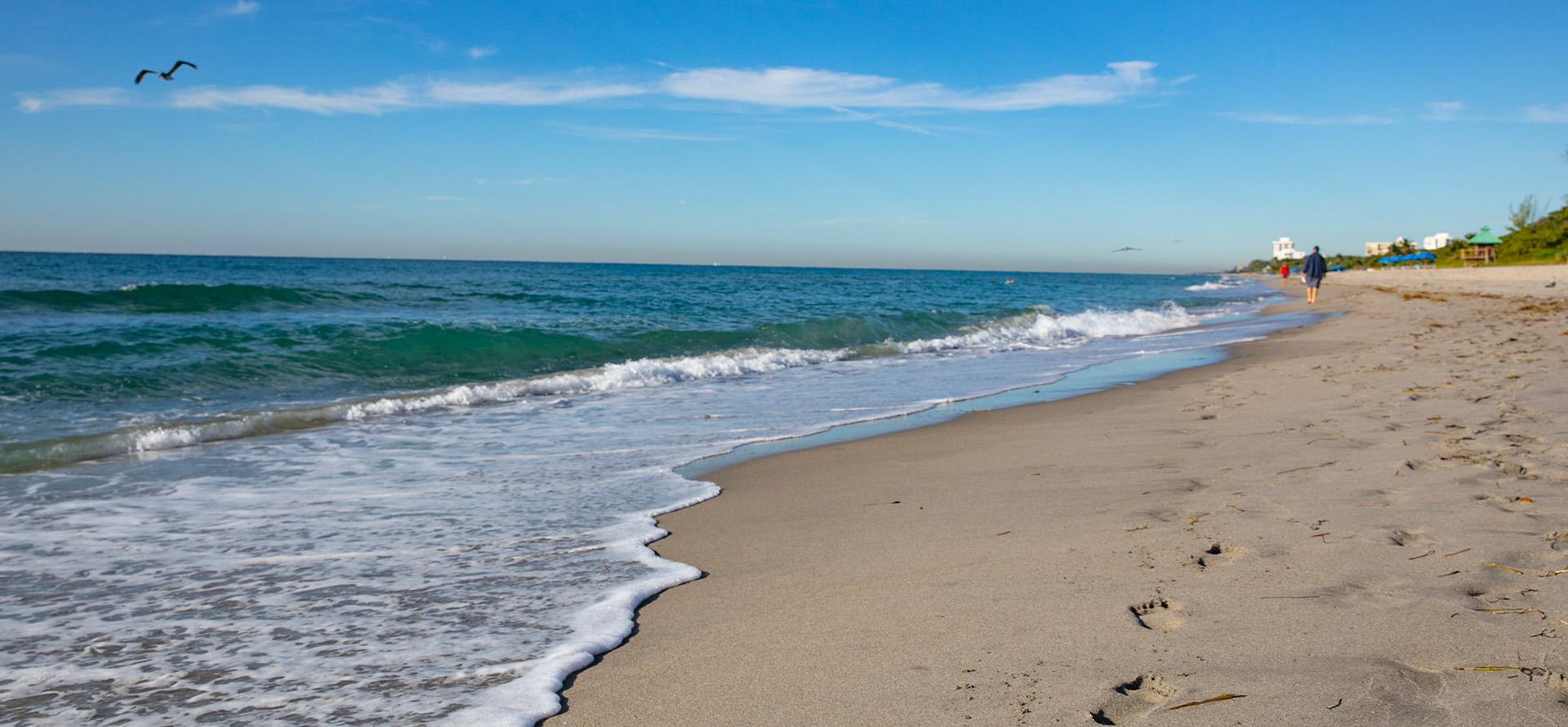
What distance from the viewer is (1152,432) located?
6.23 meters

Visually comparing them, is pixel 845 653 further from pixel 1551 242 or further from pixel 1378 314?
pixel 1551 242

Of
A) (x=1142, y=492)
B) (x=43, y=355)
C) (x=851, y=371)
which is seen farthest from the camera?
(x=851, y=371)

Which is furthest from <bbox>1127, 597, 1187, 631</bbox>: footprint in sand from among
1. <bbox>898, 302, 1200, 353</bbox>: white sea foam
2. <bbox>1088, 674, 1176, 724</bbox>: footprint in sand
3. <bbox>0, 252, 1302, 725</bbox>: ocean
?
<bbox>898, 302, 1200, 353</bbox>: white sea foam

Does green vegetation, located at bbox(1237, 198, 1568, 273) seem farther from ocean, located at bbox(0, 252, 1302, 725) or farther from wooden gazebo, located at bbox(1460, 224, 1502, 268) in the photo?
ocean, located at bbox(0, 252, 1302, 725)

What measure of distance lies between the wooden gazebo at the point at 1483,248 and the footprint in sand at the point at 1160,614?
61430 millimetres

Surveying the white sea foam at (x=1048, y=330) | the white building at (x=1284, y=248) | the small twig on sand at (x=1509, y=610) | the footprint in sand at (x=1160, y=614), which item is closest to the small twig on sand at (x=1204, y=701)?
the footprint in sand at (x=1160, y=614)

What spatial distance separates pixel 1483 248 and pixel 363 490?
221 feet

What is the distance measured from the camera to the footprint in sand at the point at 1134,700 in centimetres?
204

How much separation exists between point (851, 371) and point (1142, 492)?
7.82 meters

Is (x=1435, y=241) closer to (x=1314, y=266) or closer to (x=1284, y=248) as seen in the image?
(x=1284, y=248)

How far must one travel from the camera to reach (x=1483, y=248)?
54.2 metres

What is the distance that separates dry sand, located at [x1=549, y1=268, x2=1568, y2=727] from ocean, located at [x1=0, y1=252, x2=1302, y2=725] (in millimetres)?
463

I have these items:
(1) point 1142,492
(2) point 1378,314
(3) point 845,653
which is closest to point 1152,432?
(1) point 1142,492

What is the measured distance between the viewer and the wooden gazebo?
51750 mm
